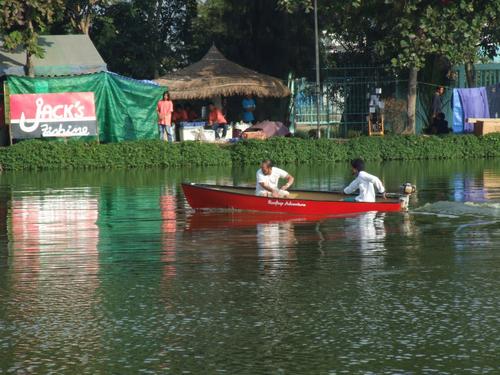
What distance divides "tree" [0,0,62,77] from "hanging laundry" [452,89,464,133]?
639 inches

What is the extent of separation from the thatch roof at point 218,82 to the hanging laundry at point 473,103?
7.17 m

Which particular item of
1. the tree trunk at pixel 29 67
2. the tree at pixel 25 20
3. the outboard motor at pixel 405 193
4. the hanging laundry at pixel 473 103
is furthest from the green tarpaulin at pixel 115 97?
the outboard motor at pixel 405 193

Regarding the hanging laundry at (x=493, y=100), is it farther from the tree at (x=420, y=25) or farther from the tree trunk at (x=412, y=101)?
the tree trunk at (x=412, y=101)

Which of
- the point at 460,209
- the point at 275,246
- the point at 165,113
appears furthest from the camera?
the point at 165,113

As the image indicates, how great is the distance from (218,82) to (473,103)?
34.3ft

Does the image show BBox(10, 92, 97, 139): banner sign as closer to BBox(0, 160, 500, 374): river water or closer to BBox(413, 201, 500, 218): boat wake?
BBox(0, 160, 500, 374): river water

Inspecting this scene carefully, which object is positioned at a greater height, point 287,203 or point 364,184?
point 364,184

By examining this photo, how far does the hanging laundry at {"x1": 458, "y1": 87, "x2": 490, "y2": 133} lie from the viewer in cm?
4897

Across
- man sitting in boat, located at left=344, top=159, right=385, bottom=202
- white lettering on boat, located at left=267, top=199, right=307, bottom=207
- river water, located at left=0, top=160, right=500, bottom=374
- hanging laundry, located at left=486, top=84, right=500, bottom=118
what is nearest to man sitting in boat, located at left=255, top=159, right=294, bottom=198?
white lettering on boat, located at left=267, top=199, right=307, bottom=207

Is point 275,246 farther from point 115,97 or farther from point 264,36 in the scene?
point 264,36

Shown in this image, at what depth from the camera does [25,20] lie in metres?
43.0

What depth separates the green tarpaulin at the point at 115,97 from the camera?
4184 centimetres

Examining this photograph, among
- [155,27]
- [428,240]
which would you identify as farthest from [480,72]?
[428,240]

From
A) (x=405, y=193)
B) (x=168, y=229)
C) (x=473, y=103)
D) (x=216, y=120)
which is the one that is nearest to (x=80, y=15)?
(x=216, y=120)
